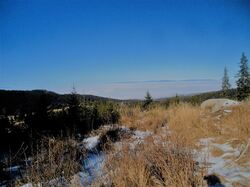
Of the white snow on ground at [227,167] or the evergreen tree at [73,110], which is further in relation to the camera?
the evergreen tree at [73,110]

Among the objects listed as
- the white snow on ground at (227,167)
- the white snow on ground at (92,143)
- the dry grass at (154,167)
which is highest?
the dry grass at (154,167)

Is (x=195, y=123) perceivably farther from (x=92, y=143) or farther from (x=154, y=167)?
(x=154, y=167)

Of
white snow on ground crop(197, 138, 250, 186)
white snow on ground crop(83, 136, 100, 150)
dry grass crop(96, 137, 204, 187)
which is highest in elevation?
dry grass crop(96, 137, 204, 187)

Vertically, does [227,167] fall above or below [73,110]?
below

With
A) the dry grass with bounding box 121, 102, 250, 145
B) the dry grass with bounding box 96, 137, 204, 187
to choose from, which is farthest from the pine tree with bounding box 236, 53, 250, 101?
the dry grass with bounding box 96, 137, 204, 187

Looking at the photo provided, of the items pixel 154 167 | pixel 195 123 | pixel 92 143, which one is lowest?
pixel 92 143

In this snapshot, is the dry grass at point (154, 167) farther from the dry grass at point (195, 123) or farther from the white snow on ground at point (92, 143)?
the white snow on ground at point (92, 143)

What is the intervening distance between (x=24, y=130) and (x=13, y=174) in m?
4.34

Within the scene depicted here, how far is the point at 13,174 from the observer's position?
5.78 metres

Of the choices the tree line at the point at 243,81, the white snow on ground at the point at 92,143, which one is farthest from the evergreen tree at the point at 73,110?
the tree line at the point at 243,81

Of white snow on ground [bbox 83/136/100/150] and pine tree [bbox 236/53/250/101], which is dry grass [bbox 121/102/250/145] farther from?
pine tree [bbox 236/53/250/101]

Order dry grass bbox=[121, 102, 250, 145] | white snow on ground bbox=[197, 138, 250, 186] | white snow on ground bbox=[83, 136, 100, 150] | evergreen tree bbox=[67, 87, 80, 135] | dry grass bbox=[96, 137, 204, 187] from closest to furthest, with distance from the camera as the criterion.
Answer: dry grass bbox=[96, 137, 204, 187] → white snow on ground bbox=[197, 138, 250, 186] → dry grass bbox=[121, 102, 250, 145] → white snow on ground bbox=[83, 136, 100, 150] → evergreen tree bbox=[67, 87, 80, 135]

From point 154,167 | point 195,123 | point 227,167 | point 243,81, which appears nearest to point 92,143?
point 195,123

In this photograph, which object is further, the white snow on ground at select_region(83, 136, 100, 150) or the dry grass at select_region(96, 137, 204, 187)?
the white snow on ground at select_region(83, 136, 100, 150)
